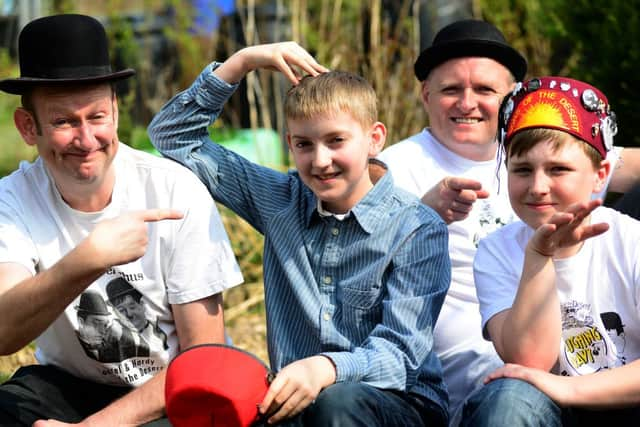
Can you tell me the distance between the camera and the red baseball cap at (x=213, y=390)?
2.63m

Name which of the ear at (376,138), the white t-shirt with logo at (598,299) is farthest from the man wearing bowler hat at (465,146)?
the white t-shirt with logo at (598,299)

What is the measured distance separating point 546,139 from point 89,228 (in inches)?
56.7

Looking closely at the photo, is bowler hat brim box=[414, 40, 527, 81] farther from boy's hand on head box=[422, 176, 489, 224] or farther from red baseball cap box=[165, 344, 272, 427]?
red baseball cap box=[165, 344, 272, 427]

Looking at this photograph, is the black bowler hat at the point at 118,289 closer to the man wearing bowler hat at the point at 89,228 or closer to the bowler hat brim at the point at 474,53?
the man wearing bowler hat at the point at 89,228

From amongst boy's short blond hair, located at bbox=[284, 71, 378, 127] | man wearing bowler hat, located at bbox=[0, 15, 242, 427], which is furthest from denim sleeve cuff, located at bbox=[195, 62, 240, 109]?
boy's short blond hair, located at bbox=[284, 71, 378, 127]

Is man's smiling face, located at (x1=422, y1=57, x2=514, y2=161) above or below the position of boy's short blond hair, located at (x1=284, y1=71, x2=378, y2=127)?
below

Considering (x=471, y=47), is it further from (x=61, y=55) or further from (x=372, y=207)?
(x=61, y=55)

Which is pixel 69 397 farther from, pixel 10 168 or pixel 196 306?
pixel 10 168

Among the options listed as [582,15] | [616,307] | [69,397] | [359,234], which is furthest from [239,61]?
[582,15]

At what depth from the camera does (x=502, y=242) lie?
3143 millimetres

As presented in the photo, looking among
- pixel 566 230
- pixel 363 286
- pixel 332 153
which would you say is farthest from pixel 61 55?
pixel 566 230

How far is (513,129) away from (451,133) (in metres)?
0.78

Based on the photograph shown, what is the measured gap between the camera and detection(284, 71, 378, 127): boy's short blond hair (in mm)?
3086

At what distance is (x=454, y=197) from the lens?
3270 millimetres
